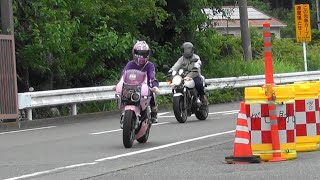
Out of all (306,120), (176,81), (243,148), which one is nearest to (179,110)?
(176,81)

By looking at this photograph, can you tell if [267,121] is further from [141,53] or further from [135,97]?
[141,53]

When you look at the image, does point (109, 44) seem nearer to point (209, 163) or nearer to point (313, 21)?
point (209, 163)

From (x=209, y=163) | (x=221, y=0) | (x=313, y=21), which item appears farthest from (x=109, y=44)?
(x=313, y=21)

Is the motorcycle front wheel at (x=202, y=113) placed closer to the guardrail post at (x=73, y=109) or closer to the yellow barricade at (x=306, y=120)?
the guardrail post at (x=73, y=109)

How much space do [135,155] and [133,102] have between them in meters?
1.19

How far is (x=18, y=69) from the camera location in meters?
23.1

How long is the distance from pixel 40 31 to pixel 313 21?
61.2 metres

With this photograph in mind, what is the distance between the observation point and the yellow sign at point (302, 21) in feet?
95.9

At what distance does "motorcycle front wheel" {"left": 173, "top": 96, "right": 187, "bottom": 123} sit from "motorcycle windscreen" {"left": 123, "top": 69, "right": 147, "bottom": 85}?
14.2ft

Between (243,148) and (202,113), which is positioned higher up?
(202,113)

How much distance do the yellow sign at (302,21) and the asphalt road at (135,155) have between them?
12.0 meters

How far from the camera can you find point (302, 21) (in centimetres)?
2948

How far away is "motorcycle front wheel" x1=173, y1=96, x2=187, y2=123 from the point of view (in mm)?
17656

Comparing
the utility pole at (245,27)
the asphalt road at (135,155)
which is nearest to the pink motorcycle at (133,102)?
the asphalt road at (135,155)
